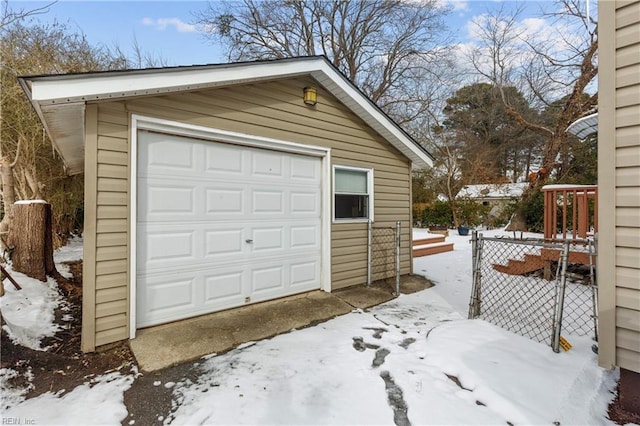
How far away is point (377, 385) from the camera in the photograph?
2416 mm

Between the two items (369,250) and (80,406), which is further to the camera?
(369,250)

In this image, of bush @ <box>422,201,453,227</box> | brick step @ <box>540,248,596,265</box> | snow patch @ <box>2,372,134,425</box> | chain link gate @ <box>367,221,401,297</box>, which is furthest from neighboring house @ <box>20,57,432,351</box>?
bush @ <box>422,201,453,227</box>

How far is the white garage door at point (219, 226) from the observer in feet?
11.0

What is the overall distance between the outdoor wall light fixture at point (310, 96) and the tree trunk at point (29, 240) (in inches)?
186

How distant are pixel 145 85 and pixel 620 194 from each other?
171 inches

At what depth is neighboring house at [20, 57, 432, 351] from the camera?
9.68 feet

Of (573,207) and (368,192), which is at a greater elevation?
(368,192)

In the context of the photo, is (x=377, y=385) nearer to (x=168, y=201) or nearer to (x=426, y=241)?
(x=168, y=201)

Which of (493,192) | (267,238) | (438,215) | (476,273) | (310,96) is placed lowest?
(476,273)

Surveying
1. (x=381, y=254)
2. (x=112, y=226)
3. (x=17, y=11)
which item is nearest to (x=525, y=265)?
(x=381, y=254)

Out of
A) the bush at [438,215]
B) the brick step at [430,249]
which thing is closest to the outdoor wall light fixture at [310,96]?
the brick step at [430,249]

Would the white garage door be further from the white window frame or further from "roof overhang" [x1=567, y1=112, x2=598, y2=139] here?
"roof overhang" [x1=567, y1=112, x2=598, y2=139]

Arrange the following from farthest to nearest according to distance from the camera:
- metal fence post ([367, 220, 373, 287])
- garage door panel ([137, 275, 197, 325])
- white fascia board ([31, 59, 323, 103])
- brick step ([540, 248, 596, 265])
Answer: metal fence post ([367, 220, 373, 287]) → brick step ([540, 248, 596, 265]) → garage door panel ([137, 275, 197, 325]) → white fascia board ([31, 59, 323, 103])

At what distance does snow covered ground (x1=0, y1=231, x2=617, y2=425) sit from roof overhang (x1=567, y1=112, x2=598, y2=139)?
387cm
